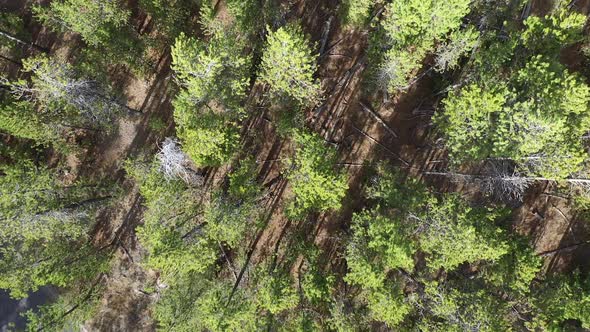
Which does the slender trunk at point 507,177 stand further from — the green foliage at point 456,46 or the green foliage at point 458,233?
the green foliage at point 456,46

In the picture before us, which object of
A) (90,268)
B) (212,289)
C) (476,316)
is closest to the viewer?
(476,316)

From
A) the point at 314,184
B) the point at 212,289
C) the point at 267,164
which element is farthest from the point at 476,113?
the point at 212,289

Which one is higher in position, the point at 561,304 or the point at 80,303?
the point at 561,304

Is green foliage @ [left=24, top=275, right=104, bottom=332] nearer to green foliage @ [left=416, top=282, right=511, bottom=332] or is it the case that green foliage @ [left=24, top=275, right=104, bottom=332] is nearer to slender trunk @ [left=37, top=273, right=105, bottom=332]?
slender trunk @ [left=37, top=273, right=105, bottom=332]

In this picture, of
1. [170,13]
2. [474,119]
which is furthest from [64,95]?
[474,119]

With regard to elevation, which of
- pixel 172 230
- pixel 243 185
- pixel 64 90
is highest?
pixel 64 90

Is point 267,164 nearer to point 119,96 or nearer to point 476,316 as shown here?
point 119,96

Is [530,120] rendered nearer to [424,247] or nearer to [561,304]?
[424,247]

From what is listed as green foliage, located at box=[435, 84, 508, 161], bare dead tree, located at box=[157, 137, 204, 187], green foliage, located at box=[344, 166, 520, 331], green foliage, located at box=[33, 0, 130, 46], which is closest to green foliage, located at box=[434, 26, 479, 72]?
green foliage, located at box=[435, 84, 508, 161]
